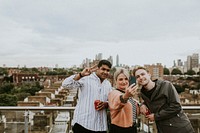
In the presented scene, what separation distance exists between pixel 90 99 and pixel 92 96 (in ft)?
0.09

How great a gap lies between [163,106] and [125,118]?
0.29m

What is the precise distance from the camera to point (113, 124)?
2.13 m

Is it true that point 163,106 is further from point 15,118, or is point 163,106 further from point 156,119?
point 15,118

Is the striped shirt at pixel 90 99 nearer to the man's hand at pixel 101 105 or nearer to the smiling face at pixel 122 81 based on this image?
the man's hand at pixel 101 105

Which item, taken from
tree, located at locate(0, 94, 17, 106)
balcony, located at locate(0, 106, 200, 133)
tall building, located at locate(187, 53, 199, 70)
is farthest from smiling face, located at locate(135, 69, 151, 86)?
tall building, located at locate(187, 53, 199, 70)

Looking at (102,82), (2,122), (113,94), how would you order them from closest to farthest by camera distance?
(113,94), (102,82), (2,122)

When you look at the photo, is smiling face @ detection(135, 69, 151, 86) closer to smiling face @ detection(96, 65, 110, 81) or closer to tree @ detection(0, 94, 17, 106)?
smiling face @ detection(96, 65, 110, 81)

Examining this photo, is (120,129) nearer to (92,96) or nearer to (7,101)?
(92,96)

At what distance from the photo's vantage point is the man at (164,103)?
6.83 ft

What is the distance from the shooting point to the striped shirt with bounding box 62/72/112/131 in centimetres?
222

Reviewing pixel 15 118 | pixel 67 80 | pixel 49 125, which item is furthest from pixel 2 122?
pixel 67 80

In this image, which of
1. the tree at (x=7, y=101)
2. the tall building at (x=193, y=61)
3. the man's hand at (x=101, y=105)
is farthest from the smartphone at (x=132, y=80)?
the tall building at (x=193, y=61)

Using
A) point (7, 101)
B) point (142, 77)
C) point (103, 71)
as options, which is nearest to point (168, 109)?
point (142, 77)

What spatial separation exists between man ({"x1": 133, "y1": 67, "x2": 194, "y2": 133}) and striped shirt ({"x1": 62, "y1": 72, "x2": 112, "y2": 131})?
0.30 m
